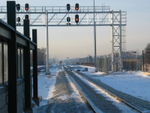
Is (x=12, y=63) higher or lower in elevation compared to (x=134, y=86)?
higher

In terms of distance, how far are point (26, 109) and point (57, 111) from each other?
6.53 ft

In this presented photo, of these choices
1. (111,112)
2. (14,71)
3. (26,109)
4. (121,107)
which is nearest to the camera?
(14,71)

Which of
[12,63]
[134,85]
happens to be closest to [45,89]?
[134,85]

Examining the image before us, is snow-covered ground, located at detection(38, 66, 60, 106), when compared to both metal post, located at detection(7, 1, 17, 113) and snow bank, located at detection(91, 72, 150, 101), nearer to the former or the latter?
snow bank, located at detection(91, 72, 150, 101)

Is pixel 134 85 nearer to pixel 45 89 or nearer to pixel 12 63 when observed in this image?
pixel 45 89

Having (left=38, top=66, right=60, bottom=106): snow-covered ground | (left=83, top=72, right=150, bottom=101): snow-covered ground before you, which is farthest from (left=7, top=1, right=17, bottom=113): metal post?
(left=83, top=72, right=150, bottom=101): snow-covered ground

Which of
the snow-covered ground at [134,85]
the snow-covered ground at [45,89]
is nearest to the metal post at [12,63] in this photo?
the snow-covered ground at [45,89]

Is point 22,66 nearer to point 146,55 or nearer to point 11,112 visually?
point 11,112

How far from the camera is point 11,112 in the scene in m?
10.9

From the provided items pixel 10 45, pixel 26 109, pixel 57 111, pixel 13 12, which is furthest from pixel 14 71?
pixel 57 111

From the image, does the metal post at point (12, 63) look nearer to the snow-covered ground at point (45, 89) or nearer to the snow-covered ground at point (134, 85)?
the snow-covered ground at point (45, 89)

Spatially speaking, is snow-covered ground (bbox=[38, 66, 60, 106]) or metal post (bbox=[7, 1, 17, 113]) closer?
metal post (bbox=[7, 1, 17, 113])

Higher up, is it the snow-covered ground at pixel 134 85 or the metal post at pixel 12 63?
the metal post at pixel 12 63

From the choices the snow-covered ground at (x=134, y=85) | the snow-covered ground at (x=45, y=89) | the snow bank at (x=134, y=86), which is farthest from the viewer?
the snow-covered ground at (x=134, y=85)
